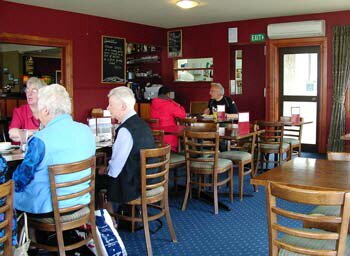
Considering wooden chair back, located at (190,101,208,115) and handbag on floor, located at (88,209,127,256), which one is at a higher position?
→ wooden chair back, located at (190,101,208,115)

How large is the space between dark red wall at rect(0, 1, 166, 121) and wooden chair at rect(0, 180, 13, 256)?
16.6ft

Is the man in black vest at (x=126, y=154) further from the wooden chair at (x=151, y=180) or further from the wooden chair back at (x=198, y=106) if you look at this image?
the wooden chair back at (x=198, y=106)

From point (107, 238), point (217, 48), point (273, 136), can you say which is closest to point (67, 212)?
point (107, 238)

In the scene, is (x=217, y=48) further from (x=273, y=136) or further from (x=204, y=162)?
(x=204, y=162)

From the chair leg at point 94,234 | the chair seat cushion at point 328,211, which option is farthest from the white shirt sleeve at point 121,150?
the chair seat cushion at point 328,211

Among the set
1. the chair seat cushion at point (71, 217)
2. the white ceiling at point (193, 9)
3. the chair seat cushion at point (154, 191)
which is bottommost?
the chair seat cushion at point (71, 217)

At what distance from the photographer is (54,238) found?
9.73ft

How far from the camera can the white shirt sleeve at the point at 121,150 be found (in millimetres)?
3270

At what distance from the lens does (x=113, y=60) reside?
27.4 ft

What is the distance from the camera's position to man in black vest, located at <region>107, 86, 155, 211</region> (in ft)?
10.8

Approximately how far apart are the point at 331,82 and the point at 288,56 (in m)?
1.00

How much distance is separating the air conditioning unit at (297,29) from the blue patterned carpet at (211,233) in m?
3.94

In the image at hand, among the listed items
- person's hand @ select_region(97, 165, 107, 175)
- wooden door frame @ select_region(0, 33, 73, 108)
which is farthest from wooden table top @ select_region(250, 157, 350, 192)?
wooden door frame @ select_region(0, 33, 73, 108)

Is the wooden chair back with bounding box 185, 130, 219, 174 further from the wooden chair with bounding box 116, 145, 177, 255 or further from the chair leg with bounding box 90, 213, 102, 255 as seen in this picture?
the chair leg with bounding box 90, 213, 102, 255
